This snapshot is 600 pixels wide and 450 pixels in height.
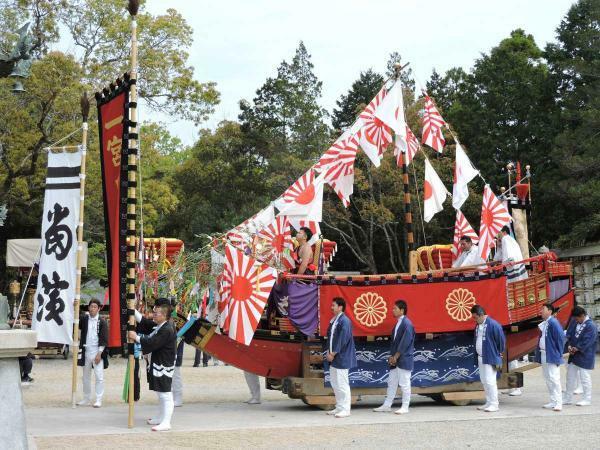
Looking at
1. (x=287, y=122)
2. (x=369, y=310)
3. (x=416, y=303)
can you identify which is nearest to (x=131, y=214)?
(x=369, y=310)

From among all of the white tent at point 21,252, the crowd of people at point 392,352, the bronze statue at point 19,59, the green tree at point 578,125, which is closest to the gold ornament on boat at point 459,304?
the crowd of people at point 392,352

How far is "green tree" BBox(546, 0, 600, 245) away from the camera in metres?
26.4

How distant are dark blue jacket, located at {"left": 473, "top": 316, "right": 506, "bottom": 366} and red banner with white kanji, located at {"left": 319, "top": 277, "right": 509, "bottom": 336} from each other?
651 millimetres

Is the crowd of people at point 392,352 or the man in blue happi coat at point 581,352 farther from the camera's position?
the man in blue happi coat at point 581,352

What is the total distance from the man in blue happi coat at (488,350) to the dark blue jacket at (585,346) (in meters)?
1.50

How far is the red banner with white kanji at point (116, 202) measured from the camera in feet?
34.7

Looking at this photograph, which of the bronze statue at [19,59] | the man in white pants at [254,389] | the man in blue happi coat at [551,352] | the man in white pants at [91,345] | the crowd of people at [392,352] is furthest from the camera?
the man in white pants at [254,389]

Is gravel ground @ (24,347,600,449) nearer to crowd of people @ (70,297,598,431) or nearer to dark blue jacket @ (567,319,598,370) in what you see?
crowd of people @ (70,297,598,431)

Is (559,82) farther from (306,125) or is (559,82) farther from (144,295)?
(144,295)

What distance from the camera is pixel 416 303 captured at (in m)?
13.0

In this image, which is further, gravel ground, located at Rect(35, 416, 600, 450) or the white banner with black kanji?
the white banner with black kanji

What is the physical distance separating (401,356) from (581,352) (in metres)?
3.10

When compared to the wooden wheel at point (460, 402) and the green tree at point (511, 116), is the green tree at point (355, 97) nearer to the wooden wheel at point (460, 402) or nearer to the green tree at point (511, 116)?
the green tree at point (511, 116)

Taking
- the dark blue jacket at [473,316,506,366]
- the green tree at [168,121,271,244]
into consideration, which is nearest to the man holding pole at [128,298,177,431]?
the dark blue jacket at [473,316,506,366]
